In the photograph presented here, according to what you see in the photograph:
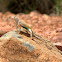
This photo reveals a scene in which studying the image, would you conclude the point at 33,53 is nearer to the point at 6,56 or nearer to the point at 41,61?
the point at 41,61

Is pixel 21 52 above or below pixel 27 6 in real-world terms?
below

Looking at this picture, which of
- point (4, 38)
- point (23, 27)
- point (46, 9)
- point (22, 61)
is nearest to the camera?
point (22, 61)

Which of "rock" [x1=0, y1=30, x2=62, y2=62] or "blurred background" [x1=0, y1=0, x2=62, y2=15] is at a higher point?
"blurred background" [x1=0, y1=0, x2=62, y2=15]

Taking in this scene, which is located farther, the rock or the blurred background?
the blurred background

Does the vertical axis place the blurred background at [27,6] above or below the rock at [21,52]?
above

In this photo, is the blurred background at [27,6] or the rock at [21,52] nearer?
the rock at [21,52]

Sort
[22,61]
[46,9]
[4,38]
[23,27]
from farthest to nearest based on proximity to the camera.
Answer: [46,9] < [23,27] < [4,38] < [22,61]

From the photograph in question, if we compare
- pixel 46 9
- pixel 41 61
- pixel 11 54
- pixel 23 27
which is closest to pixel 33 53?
pixel 41 61

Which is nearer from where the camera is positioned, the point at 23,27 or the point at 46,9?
the point at 23,27

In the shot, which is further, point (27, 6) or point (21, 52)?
point (27, 6)

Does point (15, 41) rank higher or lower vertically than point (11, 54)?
higher

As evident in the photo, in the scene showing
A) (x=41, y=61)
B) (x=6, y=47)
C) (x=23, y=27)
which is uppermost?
(x=23, y=27)
